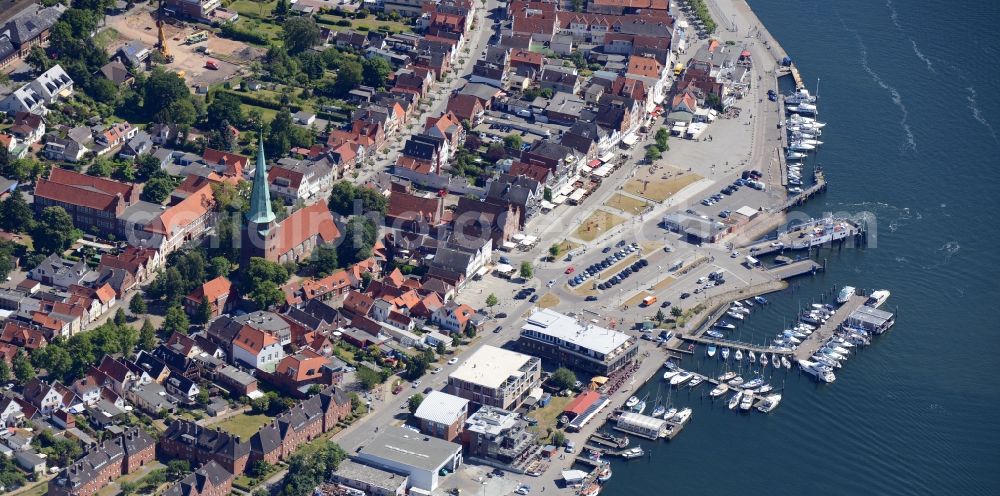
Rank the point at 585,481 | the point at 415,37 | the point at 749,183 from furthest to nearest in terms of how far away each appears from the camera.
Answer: the point at 415,37
the point at 749,183
the point at 585,481

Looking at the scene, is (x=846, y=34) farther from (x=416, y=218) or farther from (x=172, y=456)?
(x=172, y=456)

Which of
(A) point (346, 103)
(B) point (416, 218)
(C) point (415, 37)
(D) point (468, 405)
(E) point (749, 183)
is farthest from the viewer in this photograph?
(C) point (415, 37)

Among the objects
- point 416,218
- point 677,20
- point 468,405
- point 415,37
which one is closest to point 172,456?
point 468,405

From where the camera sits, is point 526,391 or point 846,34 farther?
point 846,34

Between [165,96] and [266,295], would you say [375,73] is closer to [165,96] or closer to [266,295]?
[165,96]

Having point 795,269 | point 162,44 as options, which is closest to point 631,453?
point 795,269

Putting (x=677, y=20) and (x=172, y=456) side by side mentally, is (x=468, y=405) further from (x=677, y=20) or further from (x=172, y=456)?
(x=677, y=20)

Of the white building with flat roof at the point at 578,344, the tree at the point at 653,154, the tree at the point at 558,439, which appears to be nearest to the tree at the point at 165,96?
the tree at the point at 653,154
